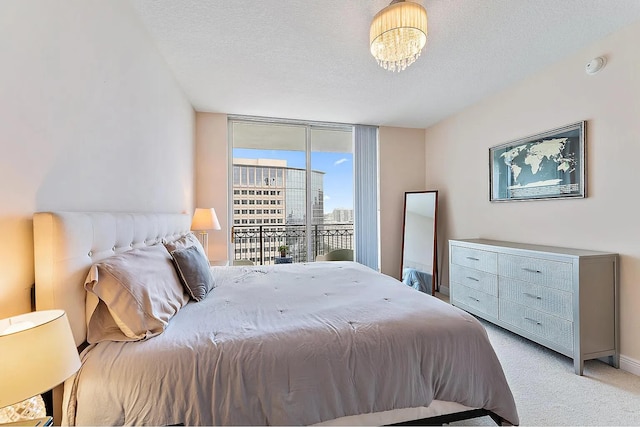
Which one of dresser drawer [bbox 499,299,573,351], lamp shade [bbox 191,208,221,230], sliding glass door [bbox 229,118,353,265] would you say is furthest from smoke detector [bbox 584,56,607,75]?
lamp shade [bbox 191,208,221,230]

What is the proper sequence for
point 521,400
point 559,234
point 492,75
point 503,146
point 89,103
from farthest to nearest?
point 503,146 → point 492,75 → point 559,234 → point 521,400 → point 89,103

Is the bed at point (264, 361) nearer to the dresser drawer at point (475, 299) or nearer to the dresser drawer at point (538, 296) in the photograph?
the dresser drawer at point (538, 296)

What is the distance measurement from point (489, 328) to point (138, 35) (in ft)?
Result: 13.3

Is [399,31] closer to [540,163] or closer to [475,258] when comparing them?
[540,163]

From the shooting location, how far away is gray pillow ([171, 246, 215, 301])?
5.86 ft

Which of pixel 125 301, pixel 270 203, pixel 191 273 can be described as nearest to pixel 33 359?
pixel 125 301

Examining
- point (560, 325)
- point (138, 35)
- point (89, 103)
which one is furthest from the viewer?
point (560, 325)

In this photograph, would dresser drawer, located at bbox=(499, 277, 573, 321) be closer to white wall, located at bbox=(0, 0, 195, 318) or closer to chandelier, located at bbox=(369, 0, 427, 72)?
chandelier, located at bbox=(369, 0, 427, 72)

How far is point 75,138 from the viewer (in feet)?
4.45

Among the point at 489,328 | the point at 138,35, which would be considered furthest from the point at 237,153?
the point at 489,328

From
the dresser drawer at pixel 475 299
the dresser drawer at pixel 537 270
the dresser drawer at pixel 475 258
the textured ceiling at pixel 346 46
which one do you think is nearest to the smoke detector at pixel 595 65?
the textured ceiling at pixel 346 46

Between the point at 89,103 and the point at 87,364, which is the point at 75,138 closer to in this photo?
the point at 89,103

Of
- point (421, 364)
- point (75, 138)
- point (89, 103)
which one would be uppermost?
point (89, 103)

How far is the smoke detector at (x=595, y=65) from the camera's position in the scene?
2312mm
